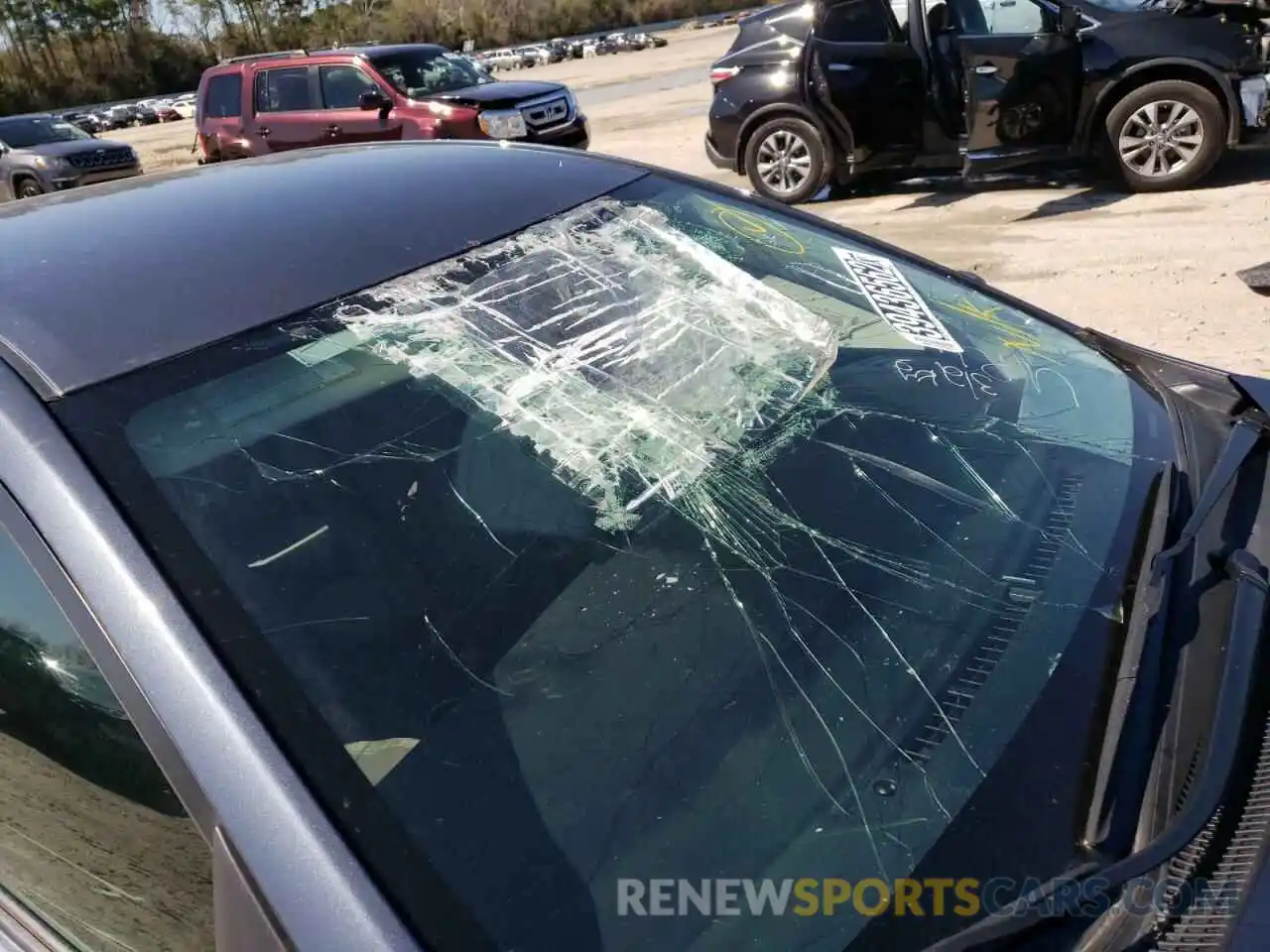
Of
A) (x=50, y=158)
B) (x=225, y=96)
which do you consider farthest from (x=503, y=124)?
(x=50, y=158)

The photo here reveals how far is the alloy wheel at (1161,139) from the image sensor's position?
24.1 ft

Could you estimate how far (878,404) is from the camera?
1.74 meters

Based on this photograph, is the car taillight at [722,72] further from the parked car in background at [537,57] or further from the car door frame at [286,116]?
the parked car in background at [537,57]

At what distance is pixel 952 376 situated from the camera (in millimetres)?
1905

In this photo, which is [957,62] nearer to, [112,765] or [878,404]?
[878,404]

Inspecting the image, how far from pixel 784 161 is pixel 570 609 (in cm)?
796

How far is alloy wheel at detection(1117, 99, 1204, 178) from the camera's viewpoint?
24.1 ft

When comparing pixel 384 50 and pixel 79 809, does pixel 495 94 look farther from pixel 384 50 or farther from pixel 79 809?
pixel 79 809

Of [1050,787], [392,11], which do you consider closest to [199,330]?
[1050,787]

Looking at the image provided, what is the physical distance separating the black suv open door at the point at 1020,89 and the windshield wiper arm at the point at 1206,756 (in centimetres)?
636

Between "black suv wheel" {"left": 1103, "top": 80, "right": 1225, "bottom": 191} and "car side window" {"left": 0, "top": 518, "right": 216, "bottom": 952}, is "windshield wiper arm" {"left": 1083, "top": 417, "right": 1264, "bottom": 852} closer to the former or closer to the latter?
"car side window" {"left": 0, "top": 518, "right": 216, "bottom": 952}

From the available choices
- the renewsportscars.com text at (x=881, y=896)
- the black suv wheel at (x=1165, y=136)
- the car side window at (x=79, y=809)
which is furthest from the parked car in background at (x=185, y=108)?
the renewsportscars.com text at (x=881, y=896)

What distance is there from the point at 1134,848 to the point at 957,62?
7798mm

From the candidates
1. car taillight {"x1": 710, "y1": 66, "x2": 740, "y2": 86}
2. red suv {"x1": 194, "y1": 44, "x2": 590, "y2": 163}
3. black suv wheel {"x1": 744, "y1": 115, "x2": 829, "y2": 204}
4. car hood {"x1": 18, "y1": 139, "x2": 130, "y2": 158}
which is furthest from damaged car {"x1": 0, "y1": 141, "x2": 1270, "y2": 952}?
car hood {"x1": 18, "y1": 139, "x2": 130, "y2": 158}
